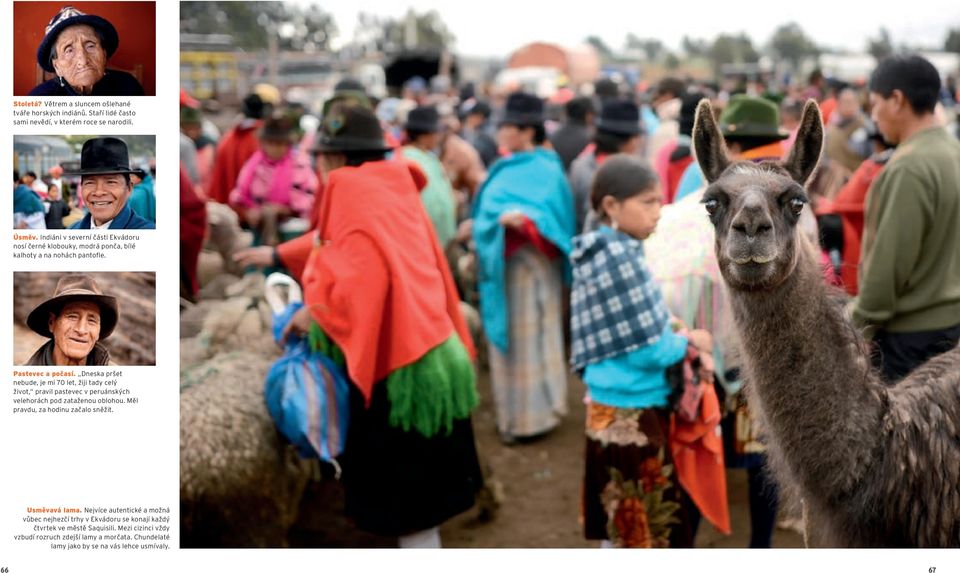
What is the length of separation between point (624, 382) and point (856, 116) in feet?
24.5

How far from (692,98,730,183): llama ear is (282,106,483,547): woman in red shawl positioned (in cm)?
146

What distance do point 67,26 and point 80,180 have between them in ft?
1.75

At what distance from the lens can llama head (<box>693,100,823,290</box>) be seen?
8.43 ft

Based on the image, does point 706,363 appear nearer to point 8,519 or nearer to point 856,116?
point 8,519

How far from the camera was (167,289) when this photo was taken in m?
3.30

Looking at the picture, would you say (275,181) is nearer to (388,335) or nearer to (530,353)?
(530,353)

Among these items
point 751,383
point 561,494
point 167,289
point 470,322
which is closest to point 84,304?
point 167,289

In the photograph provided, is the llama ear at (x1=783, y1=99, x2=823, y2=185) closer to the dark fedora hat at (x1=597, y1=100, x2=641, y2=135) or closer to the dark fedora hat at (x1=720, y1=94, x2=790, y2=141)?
the dark fedora hat at (x1=720, y1=94, x2=790, y2=141)

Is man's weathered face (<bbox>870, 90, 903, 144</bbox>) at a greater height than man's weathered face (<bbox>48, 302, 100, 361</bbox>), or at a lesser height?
greater

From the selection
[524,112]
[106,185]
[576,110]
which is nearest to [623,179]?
[106,185]

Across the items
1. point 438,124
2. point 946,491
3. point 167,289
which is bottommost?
point 946,491

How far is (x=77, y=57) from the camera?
3189 millimetres

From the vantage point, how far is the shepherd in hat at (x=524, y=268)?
21.4 ft

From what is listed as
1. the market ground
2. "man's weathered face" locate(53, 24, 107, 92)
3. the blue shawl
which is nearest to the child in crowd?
the market ground
